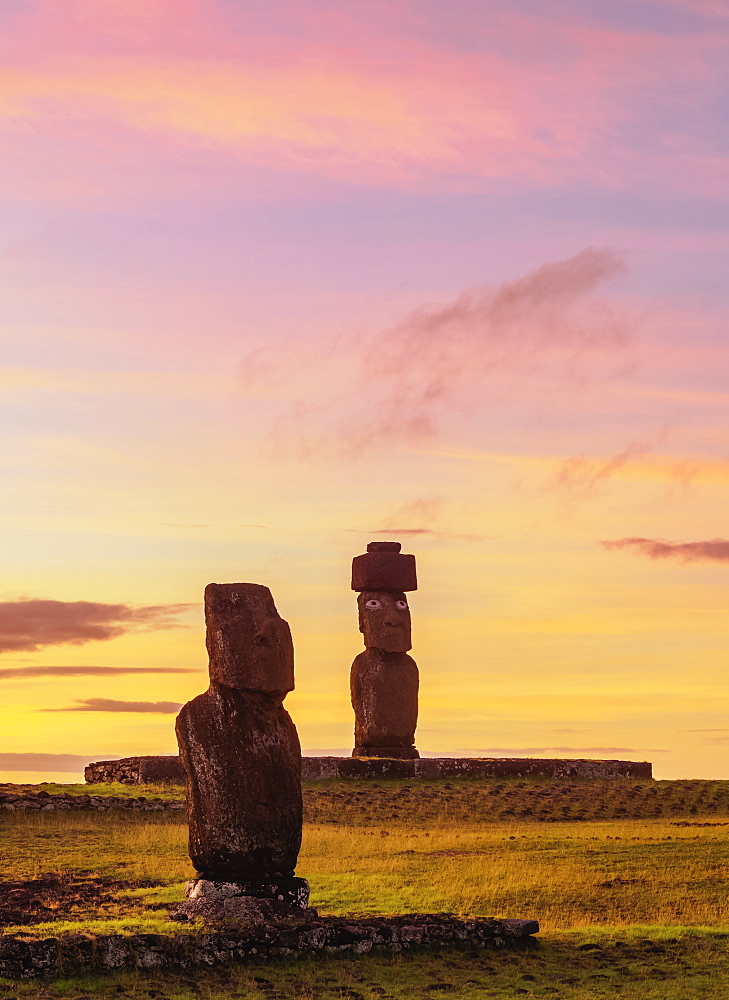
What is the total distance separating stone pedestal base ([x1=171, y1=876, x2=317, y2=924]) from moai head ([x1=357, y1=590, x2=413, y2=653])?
851 inches

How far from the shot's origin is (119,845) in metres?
25.7

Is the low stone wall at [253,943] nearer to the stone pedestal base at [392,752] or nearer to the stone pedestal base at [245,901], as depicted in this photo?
the stone pedestal base at [245,901]

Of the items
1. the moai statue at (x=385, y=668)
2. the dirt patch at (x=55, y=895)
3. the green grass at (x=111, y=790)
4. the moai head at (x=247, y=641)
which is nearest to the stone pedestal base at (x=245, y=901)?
the dirt patch at (x=55, y=895)

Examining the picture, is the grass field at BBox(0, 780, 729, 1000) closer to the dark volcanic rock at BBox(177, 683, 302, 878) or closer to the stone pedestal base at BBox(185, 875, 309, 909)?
the stone pedestal base at BBox(185, 875, 309, 909)

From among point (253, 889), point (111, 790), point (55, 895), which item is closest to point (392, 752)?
point (111, 790)

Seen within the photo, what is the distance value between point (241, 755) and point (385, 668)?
22.0m

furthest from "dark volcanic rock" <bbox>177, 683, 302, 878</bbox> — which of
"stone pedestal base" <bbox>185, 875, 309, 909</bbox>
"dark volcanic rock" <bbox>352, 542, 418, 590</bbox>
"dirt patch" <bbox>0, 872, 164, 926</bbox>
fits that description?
"dark volcanic rock" <bbox>352, 542, 418, 590</bbox>

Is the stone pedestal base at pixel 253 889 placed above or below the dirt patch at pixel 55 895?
above

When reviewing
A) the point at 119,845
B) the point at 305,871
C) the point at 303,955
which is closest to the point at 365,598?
the point at 119,845

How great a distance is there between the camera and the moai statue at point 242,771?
17.5 m

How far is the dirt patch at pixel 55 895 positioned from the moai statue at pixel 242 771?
1882 millimetres

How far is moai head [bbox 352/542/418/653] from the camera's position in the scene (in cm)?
3956

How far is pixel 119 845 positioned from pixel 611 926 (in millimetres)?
11157

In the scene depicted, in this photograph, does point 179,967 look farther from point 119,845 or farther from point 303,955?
point 119,845
